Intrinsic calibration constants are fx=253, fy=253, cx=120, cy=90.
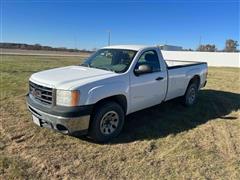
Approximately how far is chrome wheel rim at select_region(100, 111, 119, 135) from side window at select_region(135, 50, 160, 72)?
139 centimetres

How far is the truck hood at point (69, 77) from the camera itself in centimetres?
425

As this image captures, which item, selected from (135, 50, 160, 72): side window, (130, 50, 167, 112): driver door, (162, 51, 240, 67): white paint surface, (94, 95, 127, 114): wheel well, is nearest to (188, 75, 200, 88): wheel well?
(130, 50, 167, 112): driver door

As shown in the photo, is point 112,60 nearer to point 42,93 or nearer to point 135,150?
point 42,93

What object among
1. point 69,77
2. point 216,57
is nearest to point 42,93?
point 69,77

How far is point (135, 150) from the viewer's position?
176 inches

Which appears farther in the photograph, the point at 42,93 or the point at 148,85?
the point at 148,85

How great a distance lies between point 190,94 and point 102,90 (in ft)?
12.8

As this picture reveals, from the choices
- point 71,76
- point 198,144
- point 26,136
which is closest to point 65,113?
point 71,76

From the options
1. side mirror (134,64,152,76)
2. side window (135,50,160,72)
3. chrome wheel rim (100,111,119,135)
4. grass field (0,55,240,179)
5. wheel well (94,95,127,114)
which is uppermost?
side window (135,50,160,72)

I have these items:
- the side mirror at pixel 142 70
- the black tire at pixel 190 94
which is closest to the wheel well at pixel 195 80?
the black tire at pixel 190 94

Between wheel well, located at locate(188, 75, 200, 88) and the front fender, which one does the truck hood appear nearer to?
the front fender

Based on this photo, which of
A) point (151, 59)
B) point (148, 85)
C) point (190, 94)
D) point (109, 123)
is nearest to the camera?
point (109, 123)

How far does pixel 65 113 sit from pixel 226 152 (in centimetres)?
292

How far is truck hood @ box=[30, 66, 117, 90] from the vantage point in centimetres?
425
